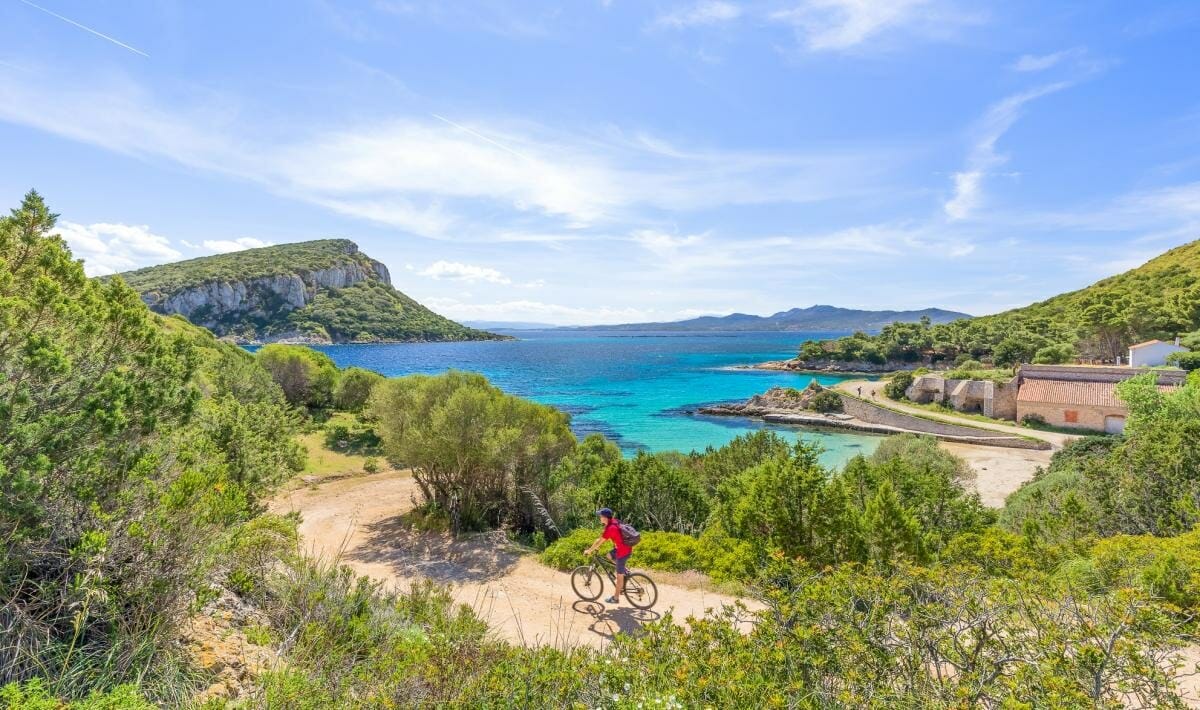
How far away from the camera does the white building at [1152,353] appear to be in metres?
38.5

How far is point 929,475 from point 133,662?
45.3 ft

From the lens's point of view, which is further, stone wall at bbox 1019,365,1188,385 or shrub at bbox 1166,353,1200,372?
shrub at bbox 1166,353,1200,372

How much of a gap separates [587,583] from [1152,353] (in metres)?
52.4

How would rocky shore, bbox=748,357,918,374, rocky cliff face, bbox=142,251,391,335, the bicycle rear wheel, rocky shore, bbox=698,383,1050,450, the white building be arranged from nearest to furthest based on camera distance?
1. the bicycle rear wheel
2. rocky shore, bbox=698,383,1050,450
3. the white building
4. rocky shore, bbox=748,357,918,374
5. rocky cliff face, bbox=142,251,391,335

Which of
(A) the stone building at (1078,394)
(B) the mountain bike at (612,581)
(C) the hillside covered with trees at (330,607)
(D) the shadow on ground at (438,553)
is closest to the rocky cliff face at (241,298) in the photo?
(D) the shadow on ground at (438,553)

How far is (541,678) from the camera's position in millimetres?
3854

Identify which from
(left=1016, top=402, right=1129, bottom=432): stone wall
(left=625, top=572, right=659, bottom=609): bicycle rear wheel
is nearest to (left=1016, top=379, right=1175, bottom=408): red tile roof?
(left=1016, top=402, right=1129, bottom=432): stone wall

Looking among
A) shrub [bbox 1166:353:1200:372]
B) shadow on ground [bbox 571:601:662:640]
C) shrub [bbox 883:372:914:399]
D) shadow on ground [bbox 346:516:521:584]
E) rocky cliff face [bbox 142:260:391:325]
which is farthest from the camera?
rocky cliff face [bbox 142:260:391:325]

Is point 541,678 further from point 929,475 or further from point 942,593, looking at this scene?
point 929,475

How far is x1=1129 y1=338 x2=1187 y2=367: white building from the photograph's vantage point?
38.5 metres

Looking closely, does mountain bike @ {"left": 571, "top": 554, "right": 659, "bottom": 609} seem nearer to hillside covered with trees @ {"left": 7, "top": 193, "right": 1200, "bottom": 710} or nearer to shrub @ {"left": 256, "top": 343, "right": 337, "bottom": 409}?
hillside covered with trees @ {"left": 7, "top": 193, "right": 1200, "bottom": 710}

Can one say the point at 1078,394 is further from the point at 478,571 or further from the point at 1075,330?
the point at 478,571

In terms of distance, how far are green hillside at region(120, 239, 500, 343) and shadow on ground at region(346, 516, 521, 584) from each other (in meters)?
131

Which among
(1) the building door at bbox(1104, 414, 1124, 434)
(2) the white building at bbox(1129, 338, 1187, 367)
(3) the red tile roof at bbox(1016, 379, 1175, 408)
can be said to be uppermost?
(2) the white building at bbox(1129, 338, 1187, 367)
